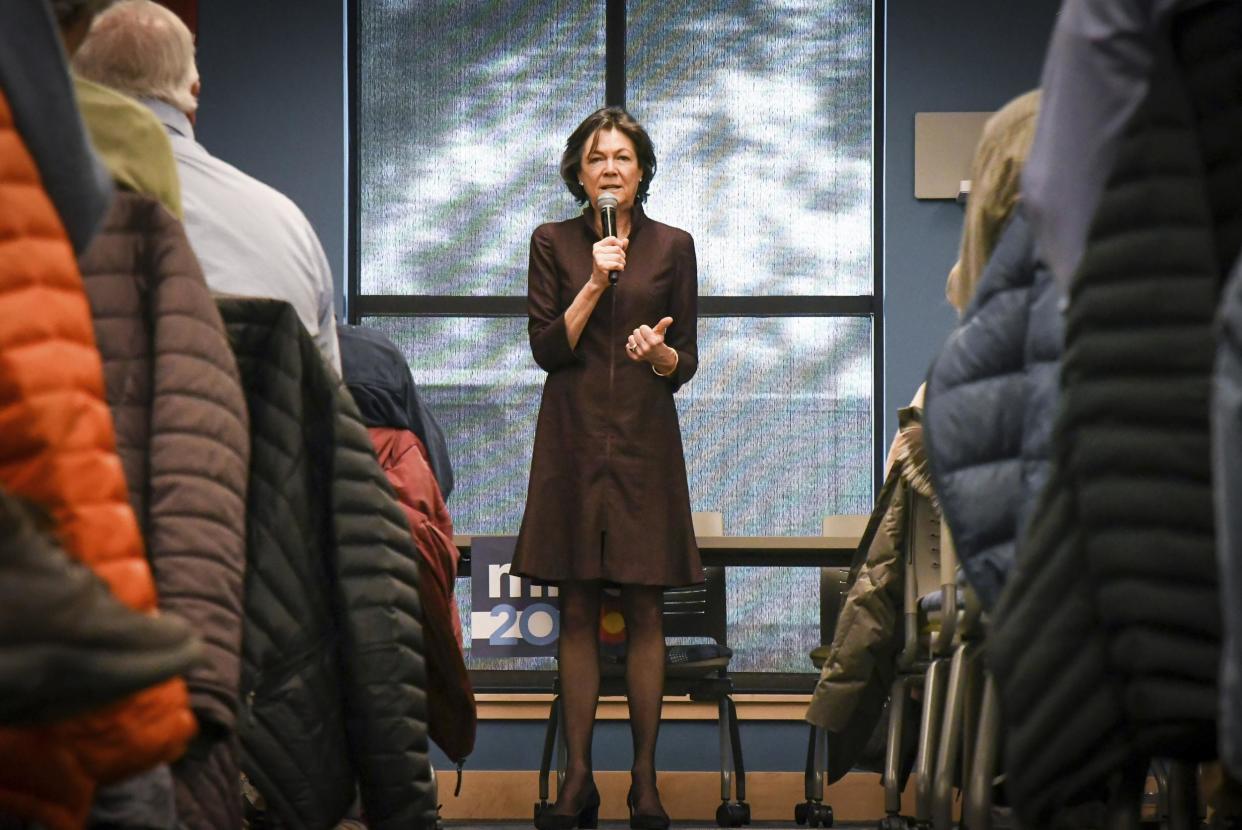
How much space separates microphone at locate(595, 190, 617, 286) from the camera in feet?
13.7

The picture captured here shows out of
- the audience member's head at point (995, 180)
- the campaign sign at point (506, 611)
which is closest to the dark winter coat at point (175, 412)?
the audience member's head at point (995, 180)

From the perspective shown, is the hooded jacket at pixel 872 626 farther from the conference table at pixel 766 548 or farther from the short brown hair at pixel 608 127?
the conference table at pixel 766 548

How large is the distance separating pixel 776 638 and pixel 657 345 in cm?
229

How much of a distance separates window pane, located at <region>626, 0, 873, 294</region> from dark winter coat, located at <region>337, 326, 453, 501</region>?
2881mm

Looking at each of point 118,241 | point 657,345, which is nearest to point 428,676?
point 118,241

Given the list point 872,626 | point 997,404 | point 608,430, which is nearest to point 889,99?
point 608,430

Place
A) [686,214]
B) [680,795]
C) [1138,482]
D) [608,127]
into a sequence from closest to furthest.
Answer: [1138,482] → [608,127] → [680,795] → [686,214]

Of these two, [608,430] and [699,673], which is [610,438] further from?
[699,673]

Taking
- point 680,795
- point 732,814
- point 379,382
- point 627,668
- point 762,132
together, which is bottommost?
point 680,795

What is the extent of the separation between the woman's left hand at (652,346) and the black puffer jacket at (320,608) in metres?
2.11

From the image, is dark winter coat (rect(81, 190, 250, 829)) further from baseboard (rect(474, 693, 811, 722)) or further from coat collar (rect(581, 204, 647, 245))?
baseboard (rect(474, 693, 811, 722))

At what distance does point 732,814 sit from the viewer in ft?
16.0

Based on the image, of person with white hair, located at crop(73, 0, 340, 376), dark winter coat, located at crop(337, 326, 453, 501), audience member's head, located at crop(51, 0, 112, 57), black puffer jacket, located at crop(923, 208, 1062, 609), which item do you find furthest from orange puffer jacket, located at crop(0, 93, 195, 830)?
dark winter coat, located at crop(337, 326, 453, 501)

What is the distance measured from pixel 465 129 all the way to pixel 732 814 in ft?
9.37
